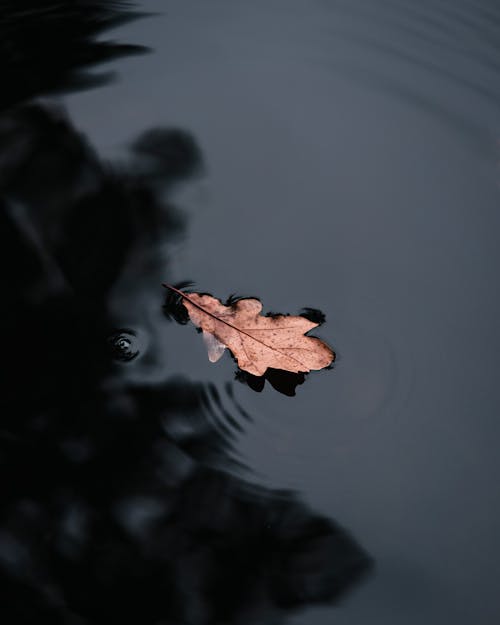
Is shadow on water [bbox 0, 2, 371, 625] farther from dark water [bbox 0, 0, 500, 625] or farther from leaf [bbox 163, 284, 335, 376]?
leaf [bbox 163, 284, 335, 376]

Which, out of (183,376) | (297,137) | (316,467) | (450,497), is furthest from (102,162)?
(450,497)

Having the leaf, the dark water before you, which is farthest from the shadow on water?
the leaf

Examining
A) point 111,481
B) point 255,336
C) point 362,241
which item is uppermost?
point 362,241

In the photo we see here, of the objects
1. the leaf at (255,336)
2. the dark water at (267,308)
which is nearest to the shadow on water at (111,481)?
the dark water at (267,308)

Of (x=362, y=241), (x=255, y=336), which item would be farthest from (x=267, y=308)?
(x=362, y=241)

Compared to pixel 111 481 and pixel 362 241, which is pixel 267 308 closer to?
pixel 362 241

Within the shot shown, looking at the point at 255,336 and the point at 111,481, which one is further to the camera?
the point at 255,336
